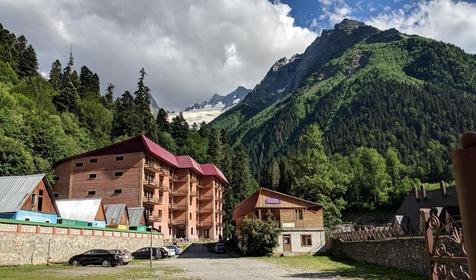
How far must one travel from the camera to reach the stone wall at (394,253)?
26.4 meters

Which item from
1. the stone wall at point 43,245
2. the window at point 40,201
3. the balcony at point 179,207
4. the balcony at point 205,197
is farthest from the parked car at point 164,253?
the balcony at point 205,197

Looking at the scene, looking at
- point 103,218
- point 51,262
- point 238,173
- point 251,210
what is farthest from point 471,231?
point 238,173

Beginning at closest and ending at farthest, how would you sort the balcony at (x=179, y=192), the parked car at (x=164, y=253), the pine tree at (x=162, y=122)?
the parked car at (x=164, y=253) < the balcony at (x=179, y=192) < the pine tree at (x=162, y=122)

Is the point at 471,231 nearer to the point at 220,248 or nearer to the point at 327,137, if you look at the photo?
the point at 220,248

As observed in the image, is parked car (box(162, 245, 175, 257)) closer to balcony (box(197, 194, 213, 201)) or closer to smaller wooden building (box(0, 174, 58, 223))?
smaller wooden building (box(0, 174, 58, 223))

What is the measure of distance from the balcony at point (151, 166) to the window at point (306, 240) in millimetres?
29933

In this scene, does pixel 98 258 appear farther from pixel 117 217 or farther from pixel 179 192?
pixel 179 192

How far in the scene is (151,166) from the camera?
7219 cm

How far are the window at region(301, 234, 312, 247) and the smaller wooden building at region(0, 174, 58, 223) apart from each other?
99.6ft

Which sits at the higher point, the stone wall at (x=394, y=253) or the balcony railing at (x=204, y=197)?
the balcony railing at (x=204, y=197)

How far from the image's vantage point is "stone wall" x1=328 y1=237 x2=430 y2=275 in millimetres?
26359

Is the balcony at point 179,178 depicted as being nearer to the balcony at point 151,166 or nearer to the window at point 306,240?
the balcony at point 151,166

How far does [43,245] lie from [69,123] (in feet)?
197

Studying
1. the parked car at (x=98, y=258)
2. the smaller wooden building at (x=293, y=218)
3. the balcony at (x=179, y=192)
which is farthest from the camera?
the balcony at (x=179, y=192)
